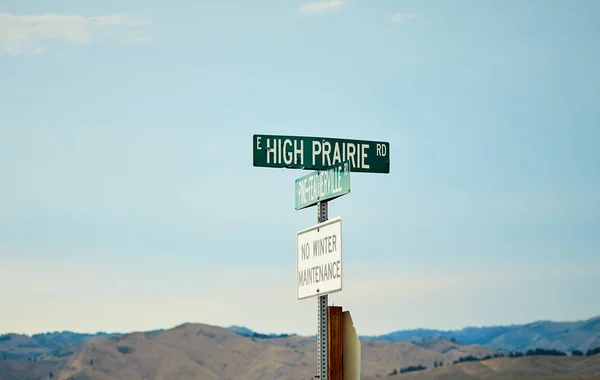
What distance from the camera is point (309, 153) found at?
11.0 metres

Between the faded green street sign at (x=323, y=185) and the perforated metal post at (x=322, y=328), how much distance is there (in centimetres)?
14

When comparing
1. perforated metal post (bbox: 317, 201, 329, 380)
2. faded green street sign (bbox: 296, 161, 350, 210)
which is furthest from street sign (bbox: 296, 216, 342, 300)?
faded green street sign (bbox: 296, 161, 350, 210)

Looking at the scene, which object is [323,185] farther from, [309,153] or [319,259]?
[319,259]

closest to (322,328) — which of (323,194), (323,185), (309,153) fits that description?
(323,194)

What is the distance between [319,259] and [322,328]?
0.71 metres

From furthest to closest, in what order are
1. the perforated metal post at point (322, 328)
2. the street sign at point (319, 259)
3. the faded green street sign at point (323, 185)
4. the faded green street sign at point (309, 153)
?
the faded green street sign at point (309, 153), the faded green street sign at point (323, 185), the perforated metal post at point (322, 328), the street sign at point (319, 259)

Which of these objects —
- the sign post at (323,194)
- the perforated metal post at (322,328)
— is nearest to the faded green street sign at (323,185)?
the sign post at (323,194)

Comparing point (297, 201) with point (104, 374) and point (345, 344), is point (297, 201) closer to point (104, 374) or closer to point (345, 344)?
point (345, 344)

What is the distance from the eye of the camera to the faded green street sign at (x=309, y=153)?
1102 centimetres

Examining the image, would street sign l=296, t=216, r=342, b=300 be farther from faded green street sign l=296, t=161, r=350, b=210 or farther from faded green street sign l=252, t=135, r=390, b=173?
faded green street sign l=252, t=135, r=390, b=173

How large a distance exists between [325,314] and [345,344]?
0.49 meters

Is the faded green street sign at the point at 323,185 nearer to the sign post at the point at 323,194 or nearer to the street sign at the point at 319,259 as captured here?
the sign post at the point at 323,194

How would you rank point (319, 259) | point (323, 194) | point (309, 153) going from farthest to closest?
point (309, 153)
point (323, 194)
point (319, 259)

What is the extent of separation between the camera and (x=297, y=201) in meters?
11.3
